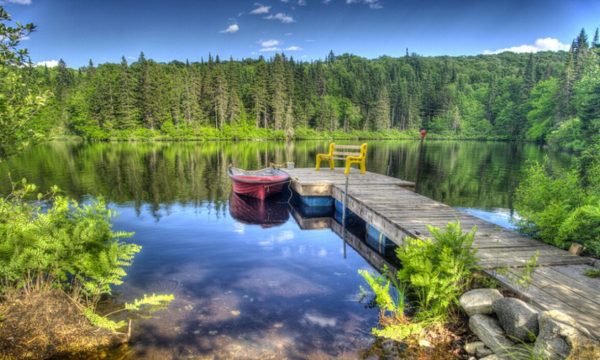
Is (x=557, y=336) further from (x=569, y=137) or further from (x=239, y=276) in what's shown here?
(x=569, y=137)

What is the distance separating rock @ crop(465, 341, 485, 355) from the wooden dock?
0.92 meters

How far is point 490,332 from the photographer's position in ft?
14.6

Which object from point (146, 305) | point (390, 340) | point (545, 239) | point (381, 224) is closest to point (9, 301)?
point (146, 305)

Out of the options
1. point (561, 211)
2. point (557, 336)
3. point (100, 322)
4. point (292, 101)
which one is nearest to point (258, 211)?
point (100, 322)

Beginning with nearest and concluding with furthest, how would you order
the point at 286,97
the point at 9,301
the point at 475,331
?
1. the point at 475,331
2. the point at 9,301
3. the point at 286,97

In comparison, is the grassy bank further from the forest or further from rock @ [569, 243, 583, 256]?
rock @ [569, 243, 583, 256]

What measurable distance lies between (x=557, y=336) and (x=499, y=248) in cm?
351

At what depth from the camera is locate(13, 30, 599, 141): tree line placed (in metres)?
63.0

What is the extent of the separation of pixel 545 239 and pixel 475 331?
12.3 ft

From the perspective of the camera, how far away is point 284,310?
6.45 metres

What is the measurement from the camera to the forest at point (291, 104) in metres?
62.3

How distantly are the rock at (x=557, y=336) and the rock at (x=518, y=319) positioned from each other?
246 mm

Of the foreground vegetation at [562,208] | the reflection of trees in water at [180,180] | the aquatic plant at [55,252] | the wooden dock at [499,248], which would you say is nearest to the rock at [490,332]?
the wooden dock at [499,248]

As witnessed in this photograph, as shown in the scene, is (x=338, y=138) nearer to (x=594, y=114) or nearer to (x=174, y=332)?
(x=594, y=114)
